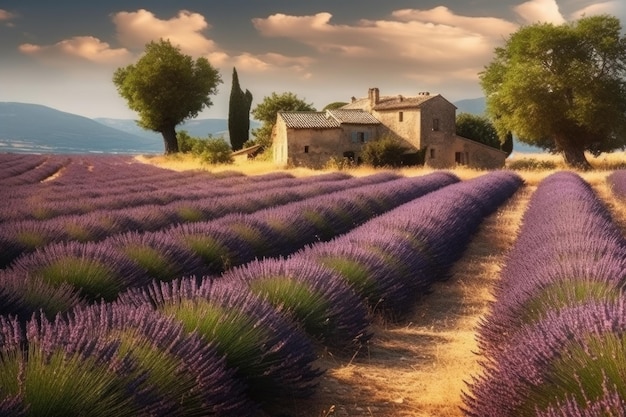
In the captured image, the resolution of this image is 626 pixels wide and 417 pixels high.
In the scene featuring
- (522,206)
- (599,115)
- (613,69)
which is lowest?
(522,206)

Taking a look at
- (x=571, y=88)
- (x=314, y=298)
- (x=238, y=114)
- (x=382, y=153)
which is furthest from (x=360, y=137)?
(x=314, y=298)

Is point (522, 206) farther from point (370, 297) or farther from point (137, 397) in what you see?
point (137, 397)

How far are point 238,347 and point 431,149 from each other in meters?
36.1

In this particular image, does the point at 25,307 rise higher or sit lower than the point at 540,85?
lower

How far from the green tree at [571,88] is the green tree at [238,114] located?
22.5 m

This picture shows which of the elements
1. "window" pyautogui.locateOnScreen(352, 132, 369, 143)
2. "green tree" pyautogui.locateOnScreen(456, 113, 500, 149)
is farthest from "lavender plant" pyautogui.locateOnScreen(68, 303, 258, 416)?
"green tree" pyautogui.locateOnScreen(456, 113, 500, 149)

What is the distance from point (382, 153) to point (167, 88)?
22.4 metres

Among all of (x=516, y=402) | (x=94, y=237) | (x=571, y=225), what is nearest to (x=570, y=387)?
(x=516, y=402)

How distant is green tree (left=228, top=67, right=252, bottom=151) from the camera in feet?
172

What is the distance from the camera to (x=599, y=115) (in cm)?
3250

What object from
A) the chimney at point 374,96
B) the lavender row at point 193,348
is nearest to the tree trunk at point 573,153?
the chimney at point 374,96

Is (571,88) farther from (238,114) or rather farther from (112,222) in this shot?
(112,222)

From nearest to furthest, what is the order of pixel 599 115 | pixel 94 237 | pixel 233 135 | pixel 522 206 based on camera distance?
pixel 94 237 < pixel 522 206 < pixel 599 115 < pixel 233 135

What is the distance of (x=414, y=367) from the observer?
4.44 m
